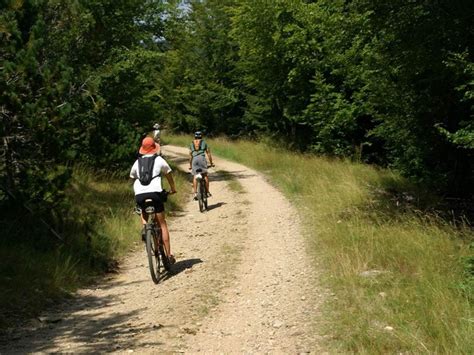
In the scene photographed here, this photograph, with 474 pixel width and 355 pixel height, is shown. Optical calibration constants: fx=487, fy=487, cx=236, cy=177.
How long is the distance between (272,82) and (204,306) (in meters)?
22.4

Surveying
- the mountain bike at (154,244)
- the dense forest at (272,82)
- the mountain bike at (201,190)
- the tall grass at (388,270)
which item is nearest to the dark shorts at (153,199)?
the mountain bike at (154,244)

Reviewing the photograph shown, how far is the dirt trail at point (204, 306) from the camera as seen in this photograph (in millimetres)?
5137

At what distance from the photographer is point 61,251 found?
8.29 m

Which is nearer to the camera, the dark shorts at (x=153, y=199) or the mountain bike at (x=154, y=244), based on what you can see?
the mountain bike at (x=154, y=244)

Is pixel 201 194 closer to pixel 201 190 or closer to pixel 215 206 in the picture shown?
pixel 201 190

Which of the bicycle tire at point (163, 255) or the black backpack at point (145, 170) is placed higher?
the black backpack at point (145, 170)

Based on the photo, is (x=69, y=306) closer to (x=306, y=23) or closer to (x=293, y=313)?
(x=293, y=313)

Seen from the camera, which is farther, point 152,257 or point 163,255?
point 163,255

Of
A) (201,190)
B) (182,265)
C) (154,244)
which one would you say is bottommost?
(182,265)

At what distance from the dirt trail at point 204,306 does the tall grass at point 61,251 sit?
35cm

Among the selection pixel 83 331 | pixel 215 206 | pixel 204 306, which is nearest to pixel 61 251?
pixel 83 331

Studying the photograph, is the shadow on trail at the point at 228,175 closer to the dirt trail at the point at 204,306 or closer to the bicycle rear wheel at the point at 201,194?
the bicycle rear wheel at the point at 201,194

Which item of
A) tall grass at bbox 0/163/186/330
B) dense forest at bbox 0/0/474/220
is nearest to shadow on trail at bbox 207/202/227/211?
tall grass at bbox 0/163/186/330

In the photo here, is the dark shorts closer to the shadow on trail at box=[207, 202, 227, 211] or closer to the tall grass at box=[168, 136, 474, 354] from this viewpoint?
the tall grass at box=[168, 136, 474, 354]
